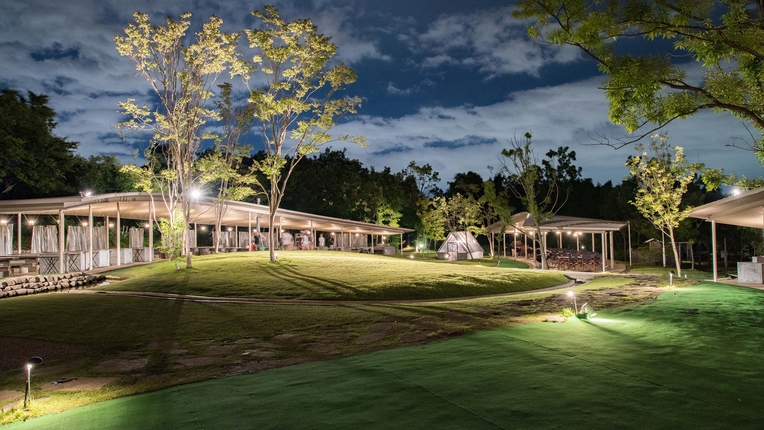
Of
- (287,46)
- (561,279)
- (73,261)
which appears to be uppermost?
(287,46)

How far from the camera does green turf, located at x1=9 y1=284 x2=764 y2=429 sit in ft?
12.9

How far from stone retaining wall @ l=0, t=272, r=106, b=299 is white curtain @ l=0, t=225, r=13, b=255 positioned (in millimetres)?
5374

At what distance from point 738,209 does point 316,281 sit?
48.4ft

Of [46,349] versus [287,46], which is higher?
[287,46]

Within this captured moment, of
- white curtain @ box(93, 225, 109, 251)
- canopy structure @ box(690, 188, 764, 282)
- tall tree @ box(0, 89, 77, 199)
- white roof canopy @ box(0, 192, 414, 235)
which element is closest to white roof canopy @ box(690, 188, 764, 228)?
canopy structure @ box(690, 188, 764, 282)

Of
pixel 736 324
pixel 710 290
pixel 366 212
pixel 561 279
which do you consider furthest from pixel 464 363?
pixel 366 212

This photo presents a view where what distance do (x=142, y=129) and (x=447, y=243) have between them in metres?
25.4

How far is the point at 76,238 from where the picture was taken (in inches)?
973

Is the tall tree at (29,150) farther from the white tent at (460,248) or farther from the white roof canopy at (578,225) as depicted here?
the white roof canopy at (578,225)

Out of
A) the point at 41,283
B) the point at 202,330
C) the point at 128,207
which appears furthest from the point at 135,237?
the point at 202,330

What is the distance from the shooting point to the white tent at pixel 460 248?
3809cm

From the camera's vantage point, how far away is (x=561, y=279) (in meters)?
19.8

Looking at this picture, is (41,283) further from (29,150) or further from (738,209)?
(738,209)

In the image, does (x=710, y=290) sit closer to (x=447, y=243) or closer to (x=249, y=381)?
(x=249, y=381)
